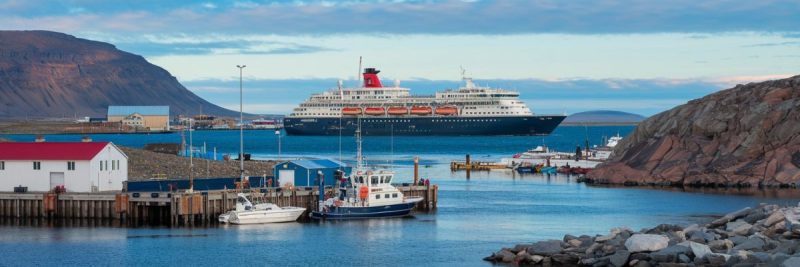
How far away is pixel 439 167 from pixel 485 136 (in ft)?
249

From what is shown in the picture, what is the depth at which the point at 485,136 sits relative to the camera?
159 m

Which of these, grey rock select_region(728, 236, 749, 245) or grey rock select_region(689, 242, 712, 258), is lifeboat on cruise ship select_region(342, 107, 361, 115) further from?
grey rock select_region(689, 242, 712, 258)

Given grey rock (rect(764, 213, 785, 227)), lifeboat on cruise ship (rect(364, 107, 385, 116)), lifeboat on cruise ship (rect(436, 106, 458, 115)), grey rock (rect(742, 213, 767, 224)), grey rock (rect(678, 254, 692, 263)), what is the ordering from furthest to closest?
lifeboat on cruise ship (rect(364, 107, 385, 116)) → lifeboat on cruise ship (rect(436, 106, 458, 115)) → grey rock (rect(742, 213, 767, 224)) → grey rock (rect(764, 213, 785, 227)) → grey rock (rect(678, 254, 692, 263))

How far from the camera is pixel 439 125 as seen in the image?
6033 inches

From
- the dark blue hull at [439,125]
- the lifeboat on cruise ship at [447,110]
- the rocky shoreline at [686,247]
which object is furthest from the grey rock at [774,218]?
the lifeboat on cruise ship at [447,110]

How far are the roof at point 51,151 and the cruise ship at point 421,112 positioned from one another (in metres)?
107

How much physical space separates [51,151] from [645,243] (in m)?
22.2

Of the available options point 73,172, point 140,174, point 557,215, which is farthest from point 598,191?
point 73,172

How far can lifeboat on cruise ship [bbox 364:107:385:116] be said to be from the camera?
507 feet

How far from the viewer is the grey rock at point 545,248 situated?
3031 centimetres

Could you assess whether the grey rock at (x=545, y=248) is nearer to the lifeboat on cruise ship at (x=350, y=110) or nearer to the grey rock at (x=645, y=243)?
the grey rock at (x=645, y=243)

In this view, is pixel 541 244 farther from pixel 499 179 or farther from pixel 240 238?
Result: pixel 499 179

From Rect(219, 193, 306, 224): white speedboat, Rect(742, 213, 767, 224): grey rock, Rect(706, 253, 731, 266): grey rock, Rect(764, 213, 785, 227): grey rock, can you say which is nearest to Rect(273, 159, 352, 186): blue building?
Rect(219, 193, 306, 224): white speedboat

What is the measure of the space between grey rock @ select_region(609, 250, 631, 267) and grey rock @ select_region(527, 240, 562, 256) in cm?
202
